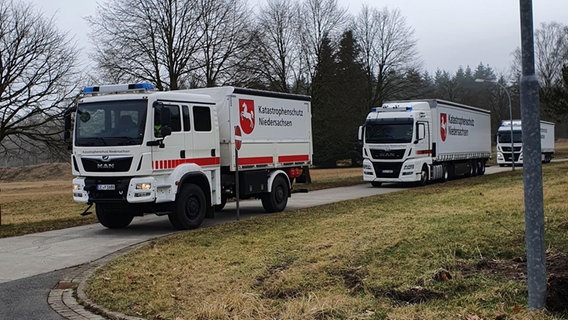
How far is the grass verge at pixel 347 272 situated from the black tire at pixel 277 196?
4.97 m

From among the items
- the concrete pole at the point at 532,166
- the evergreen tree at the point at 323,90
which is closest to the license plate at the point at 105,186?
the concrete pole at the point at 532,166

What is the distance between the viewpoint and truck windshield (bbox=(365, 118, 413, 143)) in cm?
2583

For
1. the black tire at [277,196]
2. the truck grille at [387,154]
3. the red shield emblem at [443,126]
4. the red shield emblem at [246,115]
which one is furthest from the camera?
the red shield emblem at [443,126]

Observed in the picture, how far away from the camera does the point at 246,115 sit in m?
15.3

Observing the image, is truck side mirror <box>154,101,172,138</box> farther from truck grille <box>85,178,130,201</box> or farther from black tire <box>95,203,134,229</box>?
black tire <box>95,203,134,229</box>

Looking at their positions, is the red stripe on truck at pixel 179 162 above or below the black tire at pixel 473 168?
above

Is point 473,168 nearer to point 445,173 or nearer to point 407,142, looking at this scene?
point 445,173

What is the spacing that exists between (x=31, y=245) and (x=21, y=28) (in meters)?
13.2

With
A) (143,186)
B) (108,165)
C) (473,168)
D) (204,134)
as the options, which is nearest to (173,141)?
(204,134)

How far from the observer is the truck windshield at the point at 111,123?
12.4m

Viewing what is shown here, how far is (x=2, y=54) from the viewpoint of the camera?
21.1 m

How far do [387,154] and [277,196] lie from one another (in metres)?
10.5

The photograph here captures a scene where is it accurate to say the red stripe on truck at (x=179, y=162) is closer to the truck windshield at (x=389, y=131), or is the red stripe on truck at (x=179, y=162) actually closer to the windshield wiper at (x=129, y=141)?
the windshield wiper at (x=129, y=141)

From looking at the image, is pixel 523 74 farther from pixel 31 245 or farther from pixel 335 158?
pixel 335 158
